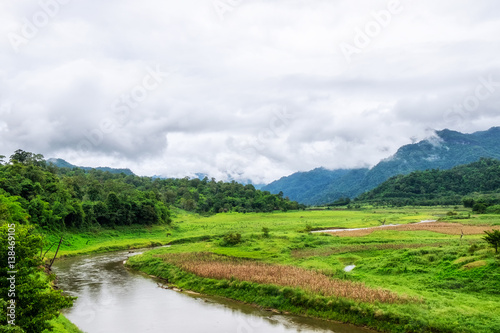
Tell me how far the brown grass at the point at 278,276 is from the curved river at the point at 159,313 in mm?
2899

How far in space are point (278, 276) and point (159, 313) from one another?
11.1m

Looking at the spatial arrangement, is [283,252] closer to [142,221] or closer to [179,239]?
[179,239]

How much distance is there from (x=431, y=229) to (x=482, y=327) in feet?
169

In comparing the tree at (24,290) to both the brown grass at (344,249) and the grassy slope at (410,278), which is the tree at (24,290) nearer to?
the grassy slope at (410,278)

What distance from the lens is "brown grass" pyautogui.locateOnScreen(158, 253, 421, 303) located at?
26453mm

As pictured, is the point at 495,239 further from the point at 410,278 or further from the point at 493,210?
the point at 493,210

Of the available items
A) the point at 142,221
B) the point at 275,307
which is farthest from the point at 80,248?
the point at 275,307

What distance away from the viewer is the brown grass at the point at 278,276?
2645 cm

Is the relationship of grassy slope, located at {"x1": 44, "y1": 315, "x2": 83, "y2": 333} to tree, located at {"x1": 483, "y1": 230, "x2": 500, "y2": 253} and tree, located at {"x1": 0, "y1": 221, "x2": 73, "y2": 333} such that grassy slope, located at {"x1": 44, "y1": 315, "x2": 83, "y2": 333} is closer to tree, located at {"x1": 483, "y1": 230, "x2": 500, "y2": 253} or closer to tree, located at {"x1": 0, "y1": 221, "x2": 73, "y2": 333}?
tree, located at {"x1": 0, "y1": 221, "x2": 73, "y2": 333}

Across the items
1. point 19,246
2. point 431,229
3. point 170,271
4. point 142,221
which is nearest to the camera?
point 19,246

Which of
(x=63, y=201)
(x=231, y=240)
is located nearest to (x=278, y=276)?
(x=231, y=240)

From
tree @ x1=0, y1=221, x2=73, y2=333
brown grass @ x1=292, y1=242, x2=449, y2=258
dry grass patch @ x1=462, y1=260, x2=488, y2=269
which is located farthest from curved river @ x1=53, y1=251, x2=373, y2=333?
brown grass @ x1=292, y1=242, x2=449, y2=258

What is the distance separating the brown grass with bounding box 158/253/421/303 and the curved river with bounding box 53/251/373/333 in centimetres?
290

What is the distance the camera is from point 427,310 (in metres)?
23.5
